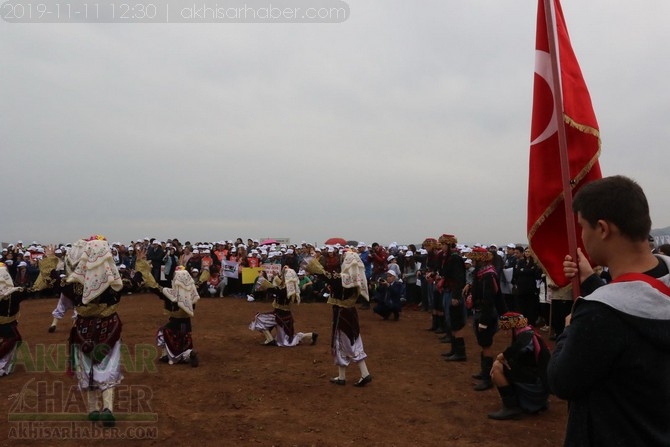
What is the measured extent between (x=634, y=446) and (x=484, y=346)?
22.1 feet

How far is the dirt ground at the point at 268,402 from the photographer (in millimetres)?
6141

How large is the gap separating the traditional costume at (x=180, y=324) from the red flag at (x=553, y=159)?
7.43 m

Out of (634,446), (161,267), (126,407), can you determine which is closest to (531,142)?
(634,446)

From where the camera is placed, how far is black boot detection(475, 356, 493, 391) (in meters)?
8.06

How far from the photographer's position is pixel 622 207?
1.86 metres

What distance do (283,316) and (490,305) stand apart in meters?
5.14

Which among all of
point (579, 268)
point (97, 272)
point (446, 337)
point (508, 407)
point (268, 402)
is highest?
point (579, 268)

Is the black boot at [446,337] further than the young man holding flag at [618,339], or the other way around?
the black boot at [446,337]

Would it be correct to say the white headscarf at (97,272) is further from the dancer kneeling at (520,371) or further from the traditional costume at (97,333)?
the dancer kneeling at (520,371)

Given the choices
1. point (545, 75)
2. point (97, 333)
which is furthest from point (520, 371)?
point (97, 333)

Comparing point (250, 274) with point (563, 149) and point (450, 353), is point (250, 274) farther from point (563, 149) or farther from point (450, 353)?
point (563, 149)

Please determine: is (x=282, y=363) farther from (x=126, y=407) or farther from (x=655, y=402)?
(x=655, y=402)

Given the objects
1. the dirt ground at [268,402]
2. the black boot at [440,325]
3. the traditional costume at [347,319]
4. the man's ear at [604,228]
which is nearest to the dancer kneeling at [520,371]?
the dirt ground at [268,402]

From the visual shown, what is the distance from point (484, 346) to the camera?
8.23 metres
